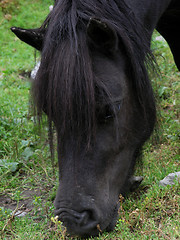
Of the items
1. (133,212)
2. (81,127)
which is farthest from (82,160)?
(133,212)

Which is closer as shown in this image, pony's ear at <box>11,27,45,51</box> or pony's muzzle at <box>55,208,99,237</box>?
pony's muzzle at <box>55,208,99,237</box>

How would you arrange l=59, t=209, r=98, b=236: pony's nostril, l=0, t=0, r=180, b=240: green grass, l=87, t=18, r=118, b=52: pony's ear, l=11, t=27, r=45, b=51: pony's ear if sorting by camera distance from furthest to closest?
l=11, t=27, r=45, b=51: pony's ear
l=0, t=0, r=180, b=240: green grass
l=87, t=18, r=118, b=52: pony's ear
l=59, t=209, r=98, b=236: pony's nostril

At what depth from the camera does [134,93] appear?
227cm

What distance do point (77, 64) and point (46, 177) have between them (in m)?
1.62

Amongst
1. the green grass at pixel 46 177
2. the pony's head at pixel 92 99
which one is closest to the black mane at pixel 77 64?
the pony's head at pixel 92 99

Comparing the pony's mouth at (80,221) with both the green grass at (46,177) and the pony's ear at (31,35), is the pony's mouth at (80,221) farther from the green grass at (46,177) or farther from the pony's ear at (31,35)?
the pony's ear at (31,35)

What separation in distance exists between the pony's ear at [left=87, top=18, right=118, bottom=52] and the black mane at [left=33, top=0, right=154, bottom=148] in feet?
0.16

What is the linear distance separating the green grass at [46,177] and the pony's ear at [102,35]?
561mm

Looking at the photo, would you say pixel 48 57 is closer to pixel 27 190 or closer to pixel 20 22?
pixel 27 190

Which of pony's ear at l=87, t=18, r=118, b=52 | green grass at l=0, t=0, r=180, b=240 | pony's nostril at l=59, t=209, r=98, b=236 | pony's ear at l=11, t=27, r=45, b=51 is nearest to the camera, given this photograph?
pony's nostril at l=59, t=209, r=98, b=236

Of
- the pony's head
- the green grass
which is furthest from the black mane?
the green grass

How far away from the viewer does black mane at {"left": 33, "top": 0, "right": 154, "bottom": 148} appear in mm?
1904

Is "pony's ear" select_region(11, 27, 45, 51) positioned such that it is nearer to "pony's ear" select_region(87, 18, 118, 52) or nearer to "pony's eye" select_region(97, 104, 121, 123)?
"pony's ear" select_region(87, 18, 118, 52)

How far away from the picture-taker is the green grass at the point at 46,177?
7.05ft
